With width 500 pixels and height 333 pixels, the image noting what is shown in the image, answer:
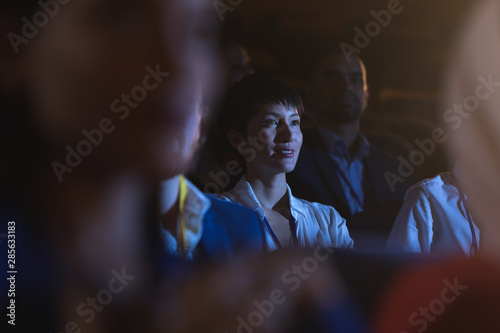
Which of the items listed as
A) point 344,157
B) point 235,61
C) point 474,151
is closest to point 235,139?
point 235,61

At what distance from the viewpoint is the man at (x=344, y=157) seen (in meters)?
1.27

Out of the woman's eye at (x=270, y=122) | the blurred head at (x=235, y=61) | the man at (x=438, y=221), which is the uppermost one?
the blurred head at (x=235, y=61)

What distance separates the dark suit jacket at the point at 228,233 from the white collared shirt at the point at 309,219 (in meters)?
0.02

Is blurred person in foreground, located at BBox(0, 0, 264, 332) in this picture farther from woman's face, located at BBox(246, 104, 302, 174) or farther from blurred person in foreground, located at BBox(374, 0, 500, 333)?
blurred person in foreground, located at BBox(374, 0, 500, 333)

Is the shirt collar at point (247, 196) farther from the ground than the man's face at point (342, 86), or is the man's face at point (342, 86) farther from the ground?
the man's face at point (342, 86)

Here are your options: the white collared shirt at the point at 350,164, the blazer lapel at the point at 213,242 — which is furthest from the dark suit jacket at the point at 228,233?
the white collared shirt at the point at 350,164

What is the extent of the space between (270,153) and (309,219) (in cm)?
19

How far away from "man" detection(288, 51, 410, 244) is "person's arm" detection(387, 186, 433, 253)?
0.02m

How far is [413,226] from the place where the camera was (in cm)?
129

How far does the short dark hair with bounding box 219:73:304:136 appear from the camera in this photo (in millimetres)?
1193

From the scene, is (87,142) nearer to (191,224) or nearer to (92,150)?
(92,150)

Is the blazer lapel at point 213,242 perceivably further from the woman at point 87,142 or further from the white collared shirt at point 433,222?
the white collared shirt at point 433,222

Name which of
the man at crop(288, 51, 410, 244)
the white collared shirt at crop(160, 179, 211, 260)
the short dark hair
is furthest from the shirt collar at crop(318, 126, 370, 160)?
the white collared shirt at crop(160, 179, 211, 260)

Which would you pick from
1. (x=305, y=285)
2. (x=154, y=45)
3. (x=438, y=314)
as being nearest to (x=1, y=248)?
(x=154, y=45)
